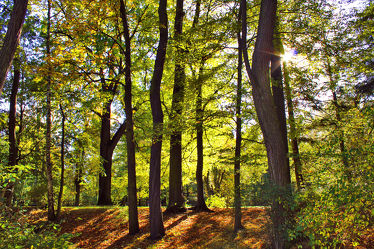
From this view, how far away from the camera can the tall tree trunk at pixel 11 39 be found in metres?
5.02

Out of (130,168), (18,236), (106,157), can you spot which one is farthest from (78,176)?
(18,236)

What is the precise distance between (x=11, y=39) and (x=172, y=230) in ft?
24.6

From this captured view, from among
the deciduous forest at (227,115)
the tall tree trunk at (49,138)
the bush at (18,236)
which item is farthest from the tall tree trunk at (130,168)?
the bush at (18,236)

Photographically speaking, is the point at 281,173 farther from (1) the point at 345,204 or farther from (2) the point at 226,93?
(2) the point at 226,93

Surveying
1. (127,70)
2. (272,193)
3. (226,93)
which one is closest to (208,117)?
(226,93)

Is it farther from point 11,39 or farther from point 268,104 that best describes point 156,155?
point 11,39

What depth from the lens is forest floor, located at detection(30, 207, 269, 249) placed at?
7664 millimetres

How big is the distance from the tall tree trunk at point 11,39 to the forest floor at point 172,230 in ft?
14.5

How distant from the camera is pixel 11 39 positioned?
5121mm

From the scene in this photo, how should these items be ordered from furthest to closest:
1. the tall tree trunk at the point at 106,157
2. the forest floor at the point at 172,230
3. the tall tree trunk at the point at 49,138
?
1. the tall tree trunk at the point at 106,157
2. the tall tree trunk at the point at 49,138
3. the forest floor at the point at 172,230

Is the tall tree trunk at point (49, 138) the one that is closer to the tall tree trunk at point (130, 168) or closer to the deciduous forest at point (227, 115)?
the deciduous forest at point (227, 115)

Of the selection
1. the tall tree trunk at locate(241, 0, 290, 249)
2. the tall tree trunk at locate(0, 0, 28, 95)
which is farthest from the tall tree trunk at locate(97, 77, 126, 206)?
the tall tree trunk at locate(241, 0, 290, 249)

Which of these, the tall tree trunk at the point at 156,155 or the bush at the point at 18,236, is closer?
the bush at the point at 18,236

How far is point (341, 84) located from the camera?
35.2 ft
